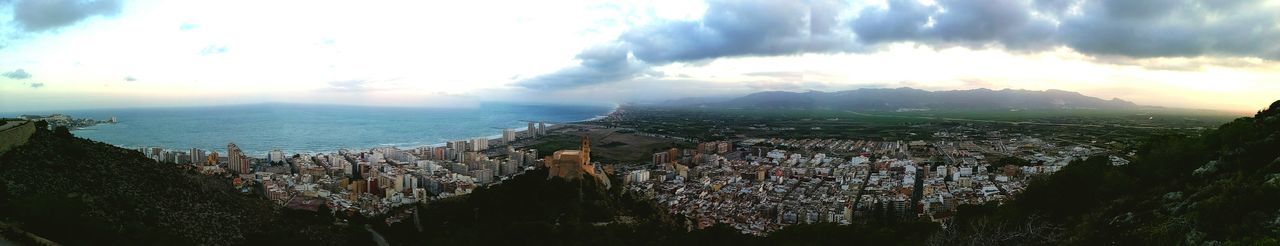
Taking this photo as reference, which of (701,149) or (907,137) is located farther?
(907,137)

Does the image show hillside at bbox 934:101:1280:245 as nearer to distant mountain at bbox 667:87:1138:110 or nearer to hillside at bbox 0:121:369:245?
hillside at bbox 0:121:369:245

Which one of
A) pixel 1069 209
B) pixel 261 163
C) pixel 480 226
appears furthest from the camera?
pixel 261 163

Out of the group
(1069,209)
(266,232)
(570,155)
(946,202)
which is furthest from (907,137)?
(266,232)

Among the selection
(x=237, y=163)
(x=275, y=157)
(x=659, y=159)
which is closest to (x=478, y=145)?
(x=275, y=157)

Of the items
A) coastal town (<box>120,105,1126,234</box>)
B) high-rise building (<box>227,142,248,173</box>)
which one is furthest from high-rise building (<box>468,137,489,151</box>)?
high-rise building (<box>227,142,248,173</box>)

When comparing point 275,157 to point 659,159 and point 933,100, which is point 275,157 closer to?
point 659,159

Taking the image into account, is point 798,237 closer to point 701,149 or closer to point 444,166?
point 444,166
